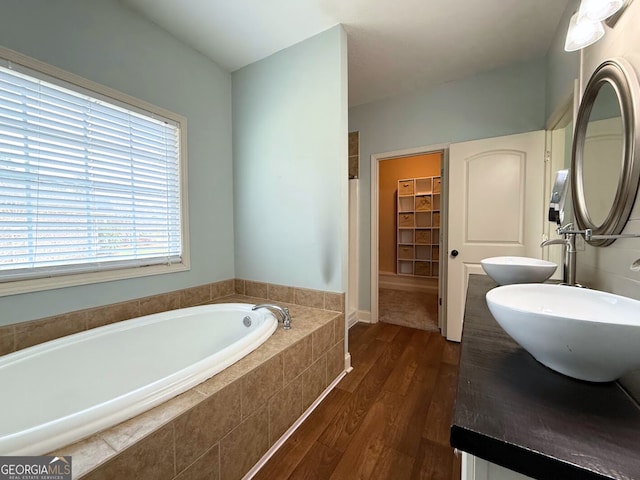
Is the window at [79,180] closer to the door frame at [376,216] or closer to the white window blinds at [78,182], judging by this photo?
the white window blinds at [78,182]

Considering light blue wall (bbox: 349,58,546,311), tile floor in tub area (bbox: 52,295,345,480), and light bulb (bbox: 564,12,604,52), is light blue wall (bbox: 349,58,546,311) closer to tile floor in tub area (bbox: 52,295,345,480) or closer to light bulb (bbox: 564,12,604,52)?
light bulb (bbox: 564,12,604,52)

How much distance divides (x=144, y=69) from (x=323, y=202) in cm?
152

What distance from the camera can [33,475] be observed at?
666 mm

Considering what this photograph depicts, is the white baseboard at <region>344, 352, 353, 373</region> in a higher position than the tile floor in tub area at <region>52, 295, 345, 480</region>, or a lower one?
lower

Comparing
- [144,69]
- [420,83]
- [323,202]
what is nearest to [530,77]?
[420,83]

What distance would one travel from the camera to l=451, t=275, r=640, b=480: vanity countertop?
362mm

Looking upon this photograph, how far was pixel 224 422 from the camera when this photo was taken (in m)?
1.01

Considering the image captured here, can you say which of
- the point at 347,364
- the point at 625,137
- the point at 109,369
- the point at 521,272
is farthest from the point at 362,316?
the point at 625,137

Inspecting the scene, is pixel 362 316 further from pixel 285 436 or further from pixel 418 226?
pixel 418 226

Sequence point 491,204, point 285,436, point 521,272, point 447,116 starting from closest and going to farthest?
1. point 521,272
2. point 285,436
3. point 491,204
4. point 447,116

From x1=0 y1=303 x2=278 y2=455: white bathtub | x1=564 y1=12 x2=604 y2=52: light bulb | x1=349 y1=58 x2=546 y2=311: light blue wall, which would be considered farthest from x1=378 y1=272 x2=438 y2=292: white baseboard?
x1=564 y1=12 x2=604 y2=52: light bulb

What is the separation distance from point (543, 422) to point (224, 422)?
104cm

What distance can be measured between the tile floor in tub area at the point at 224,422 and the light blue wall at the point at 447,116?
1.67 meters
